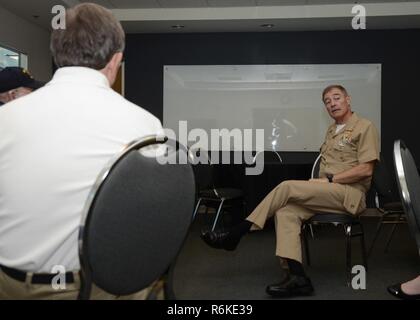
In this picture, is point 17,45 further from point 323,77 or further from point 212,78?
point 323,77

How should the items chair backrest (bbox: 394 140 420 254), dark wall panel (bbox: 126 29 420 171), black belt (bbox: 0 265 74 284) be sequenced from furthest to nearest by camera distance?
dark wall panel (bbox: 126 29 420 171)
chair backrest (bbox: 394 140 420 254)
black belt (bbox: 0 265 74 284)

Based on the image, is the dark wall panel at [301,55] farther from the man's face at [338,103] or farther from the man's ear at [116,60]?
the man's ear at [116,60]

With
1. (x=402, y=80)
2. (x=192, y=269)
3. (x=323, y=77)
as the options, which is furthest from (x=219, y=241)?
(x=402, y=80)

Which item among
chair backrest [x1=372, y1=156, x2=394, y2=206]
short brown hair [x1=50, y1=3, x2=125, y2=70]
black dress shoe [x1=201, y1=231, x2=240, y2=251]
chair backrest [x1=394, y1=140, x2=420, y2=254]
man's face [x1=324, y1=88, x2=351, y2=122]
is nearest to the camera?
short brown hair [x1=50, y1=3, x2=125, y2=70]

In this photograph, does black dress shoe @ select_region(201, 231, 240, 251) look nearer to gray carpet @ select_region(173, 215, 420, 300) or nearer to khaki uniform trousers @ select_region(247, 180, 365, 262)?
khaki uniform trousers @ select_region(247, 180, 365, 262)

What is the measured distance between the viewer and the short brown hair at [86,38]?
3.62ft

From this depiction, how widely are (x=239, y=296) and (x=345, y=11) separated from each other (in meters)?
4.73

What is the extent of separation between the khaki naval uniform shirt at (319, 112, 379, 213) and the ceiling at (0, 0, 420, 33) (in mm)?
3463

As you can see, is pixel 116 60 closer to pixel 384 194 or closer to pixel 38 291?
pixel 38 291

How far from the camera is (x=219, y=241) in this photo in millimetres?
2832

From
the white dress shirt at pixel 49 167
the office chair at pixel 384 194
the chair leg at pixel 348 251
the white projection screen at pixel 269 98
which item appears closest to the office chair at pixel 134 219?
the white dress shirt at pixel 49 167

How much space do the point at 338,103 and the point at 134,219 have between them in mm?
2433

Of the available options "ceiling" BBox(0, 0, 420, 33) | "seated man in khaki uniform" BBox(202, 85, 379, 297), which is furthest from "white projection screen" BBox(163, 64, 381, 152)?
"seated man in khaki uniform" BBox(202, 85, 379, 297)

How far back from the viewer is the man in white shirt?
3.16 ft
